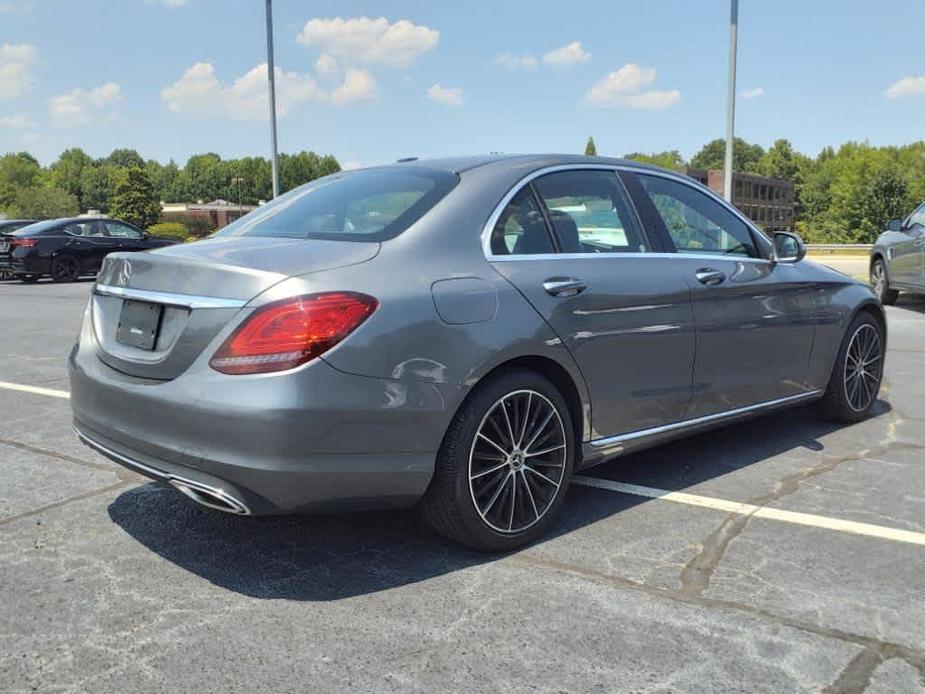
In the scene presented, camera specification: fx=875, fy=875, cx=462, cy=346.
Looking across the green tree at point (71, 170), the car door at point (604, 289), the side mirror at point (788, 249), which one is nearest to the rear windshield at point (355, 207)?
the car door at point (604, 289)

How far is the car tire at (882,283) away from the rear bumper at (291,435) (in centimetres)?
1184

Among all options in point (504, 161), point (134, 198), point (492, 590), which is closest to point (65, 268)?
point (504, 161)

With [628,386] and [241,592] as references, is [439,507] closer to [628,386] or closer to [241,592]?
[241,592]

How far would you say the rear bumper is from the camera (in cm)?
289

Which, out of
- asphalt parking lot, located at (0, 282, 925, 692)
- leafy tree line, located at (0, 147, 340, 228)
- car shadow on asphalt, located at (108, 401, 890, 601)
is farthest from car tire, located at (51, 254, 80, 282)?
leafy tree line, located at (0, 147, 340, 228)

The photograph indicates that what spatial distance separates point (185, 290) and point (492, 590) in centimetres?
154

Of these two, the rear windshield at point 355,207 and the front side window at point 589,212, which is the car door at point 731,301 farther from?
the rear windshield at point 355,207

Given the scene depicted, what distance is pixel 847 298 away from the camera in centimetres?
543

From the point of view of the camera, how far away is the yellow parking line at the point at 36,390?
6.55 meters

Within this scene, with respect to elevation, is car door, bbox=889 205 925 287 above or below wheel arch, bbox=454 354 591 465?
above

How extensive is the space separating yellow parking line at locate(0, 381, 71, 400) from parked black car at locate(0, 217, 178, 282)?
13308 millimetres

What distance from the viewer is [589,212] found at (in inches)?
159

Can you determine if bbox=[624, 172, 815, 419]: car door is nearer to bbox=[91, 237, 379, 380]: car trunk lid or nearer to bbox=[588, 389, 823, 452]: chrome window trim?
bbox=[588, 389, 823, 452]: chrome window trim

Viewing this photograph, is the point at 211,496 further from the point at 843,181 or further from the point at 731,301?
the point at 843,181
